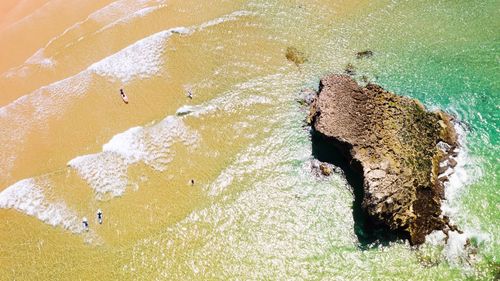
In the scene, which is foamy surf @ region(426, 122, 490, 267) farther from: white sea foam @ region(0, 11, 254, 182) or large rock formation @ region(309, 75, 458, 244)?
white sea foam @ region(0, 11, 254, 182)

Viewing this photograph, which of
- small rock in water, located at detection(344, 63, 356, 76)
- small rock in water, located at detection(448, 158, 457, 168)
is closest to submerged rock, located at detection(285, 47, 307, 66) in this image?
small rock in water, located at detection(344, 63, 356, 76)

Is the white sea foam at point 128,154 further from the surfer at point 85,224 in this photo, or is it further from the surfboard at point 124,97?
the surfboard at point 124,97

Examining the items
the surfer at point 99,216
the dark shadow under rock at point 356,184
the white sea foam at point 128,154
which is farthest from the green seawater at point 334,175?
the white sea foam at point 128,154

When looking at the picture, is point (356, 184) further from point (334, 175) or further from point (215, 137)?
point (215, 137)


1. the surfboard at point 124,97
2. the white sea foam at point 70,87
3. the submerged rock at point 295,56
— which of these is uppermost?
the white sea foam at point 70,87

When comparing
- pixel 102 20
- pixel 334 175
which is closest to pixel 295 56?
pixel 334 175

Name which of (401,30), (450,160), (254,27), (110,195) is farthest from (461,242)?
(254,27)
